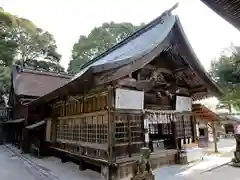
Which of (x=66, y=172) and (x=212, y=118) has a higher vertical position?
(x=212, y=118)

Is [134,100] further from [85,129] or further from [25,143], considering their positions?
[25,143]

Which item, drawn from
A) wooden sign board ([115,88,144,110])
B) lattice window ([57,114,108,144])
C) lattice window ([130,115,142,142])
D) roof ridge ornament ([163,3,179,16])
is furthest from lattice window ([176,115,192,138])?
roof ridge ornament ([163,3,179,16])

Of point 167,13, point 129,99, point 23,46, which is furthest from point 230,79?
point 23,46

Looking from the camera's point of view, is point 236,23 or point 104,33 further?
point 104,33

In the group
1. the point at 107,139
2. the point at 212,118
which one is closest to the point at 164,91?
the point at 107,139

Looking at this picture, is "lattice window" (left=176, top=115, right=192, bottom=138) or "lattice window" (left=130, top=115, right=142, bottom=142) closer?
"lattice window" (left=130, top=115, right=142, bottom=142)

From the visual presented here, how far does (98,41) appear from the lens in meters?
33.9

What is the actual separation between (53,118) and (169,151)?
7038mm

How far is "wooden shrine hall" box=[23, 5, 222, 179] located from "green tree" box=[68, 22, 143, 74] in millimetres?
22908

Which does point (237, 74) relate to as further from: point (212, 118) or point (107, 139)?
point (107, 139)

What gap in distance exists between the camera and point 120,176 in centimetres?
706

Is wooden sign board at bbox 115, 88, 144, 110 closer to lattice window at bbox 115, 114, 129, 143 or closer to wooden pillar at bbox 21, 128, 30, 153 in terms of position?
lattice window at bbox 115, 114, 129, 143

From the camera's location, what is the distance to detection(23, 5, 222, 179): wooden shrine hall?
7027 mm

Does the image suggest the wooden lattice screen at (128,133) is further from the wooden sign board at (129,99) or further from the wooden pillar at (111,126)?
the wooden sign board at (129,99)
